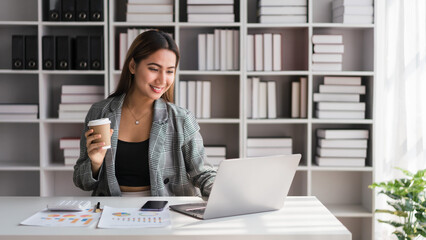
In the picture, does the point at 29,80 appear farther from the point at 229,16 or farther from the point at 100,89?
the point at 229,16

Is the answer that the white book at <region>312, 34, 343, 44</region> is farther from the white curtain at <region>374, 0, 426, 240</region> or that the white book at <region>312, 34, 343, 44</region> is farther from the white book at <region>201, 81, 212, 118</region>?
the white book at <region>201, 81, 212, 118</region>

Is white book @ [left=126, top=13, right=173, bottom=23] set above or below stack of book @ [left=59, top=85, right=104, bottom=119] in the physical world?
above

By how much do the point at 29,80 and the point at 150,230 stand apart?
2.72m

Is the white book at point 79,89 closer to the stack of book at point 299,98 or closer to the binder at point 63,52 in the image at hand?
the binder at point 63,52

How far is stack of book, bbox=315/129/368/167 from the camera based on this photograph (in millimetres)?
3543

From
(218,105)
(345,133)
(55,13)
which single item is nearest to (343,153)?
(345,133)

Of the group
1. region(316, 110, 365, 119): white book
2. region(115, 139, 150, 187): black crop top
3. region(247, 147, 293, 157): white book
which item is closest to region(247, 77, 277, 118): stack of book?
region(247, 147, 293, 157): white book

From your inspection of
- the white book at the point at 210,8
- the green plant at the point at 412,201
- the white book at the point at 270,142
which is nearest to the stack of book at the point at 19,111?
the white book at the point at 210,8

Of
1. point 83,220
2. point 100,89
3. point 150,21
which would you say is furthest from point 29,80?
point 83,220

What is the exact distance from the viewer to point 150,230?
1.43 meters

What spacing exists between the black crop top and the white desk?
0.46 metres

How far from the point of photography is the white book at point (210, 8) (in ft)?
11.4

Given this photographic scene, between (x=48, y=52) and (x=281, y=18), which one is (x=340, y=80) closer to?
(x=281, y=18)

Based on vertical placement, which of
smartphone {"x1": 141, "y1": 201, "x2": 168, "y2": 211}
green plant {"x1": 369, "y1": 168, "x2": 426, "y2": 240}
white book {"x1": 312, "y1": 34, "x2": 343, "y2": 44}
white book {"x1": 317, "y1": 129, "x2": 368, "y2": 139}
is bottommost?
green plant {"x1": 369, "y1": 168, "x2": 426, "y2": 240}
